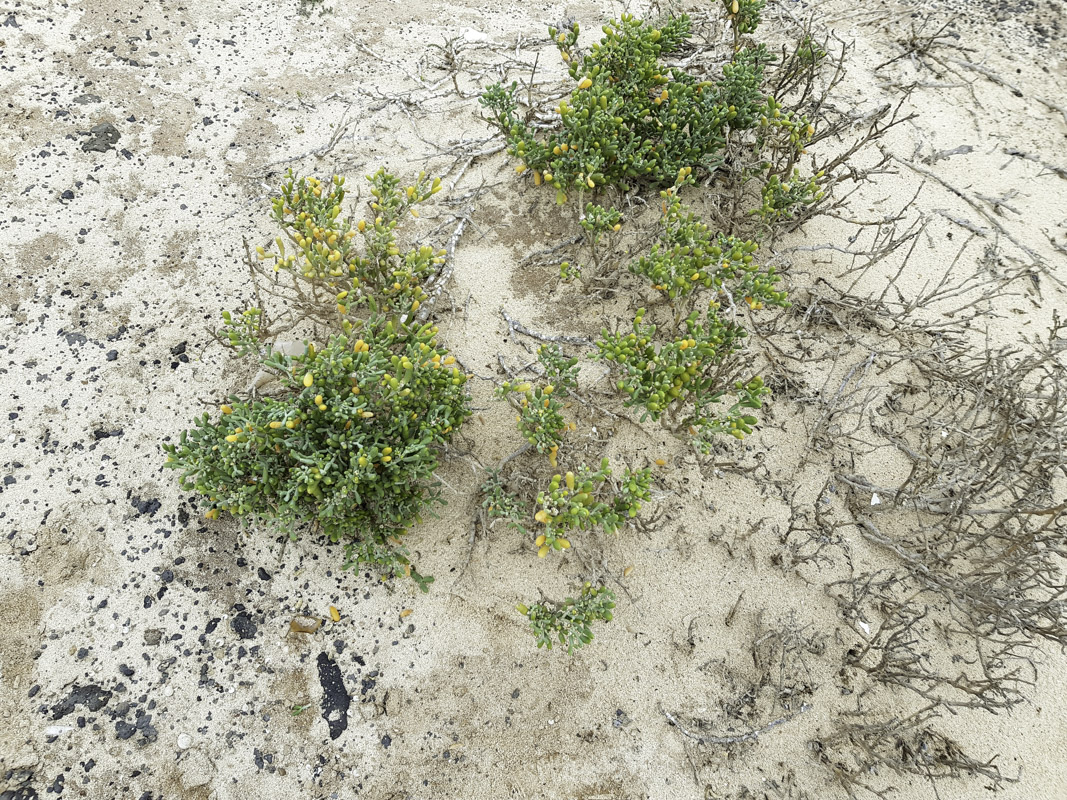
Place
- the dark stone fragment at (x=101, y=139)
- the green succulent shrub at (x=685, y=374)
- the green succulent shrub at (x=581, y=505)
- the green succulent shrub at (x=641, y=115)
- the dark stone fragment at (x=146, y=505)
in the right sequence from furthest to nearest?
the dark stone fragment at (x=101, y=139) < the green succulent shrub at (x=641, y=115) < the dark stone fragment at (x=146, y=505) < the green succulent shrub at (x=685, y=374) < the green succulent shrub at (x=581, y=505)

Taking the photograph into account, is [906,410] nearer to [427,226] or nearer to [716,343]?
[716,343]

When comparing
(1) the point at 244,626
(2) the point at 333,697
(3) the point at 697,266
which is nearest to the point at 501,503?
(2) the point at 333,697

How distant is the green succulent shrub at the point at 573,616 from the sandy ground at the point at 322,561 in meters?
0.21

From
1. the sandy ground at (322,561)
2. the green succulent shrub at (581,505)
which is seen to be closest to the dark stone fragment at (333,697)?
the sandy ground at (322,561)

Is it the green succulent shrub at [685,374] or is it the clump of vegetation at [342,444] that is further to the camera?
the green succulent shrub at [685,374]

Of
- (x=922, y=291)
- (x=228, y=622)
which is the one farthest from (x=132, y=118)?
(x=922, y=291)

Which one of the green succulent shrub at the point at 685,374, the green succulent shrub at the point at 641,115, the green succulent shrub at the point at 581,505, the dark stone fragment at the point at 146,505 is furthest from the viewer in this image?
the green succulent shrub at the point at 641,115

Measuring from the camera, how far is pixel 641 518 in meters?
2.80

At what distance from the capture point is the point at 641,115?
137 inches

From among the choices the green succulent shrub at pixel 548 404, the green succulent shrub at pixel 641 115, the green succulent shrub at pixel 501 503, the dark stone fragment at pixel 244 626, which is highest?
the green succulent shrub at pixel 641 115

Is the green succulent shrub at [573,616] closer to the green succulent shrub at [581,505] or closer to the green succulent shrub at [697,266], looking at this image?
the green succulent shrub at [581,505]

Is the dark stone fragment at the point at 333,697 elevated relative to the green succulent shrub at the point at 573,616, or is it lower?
lower

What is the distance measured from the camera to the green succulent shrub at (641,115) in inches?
133

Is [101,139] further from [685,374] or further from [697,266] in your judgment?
[685,374]
